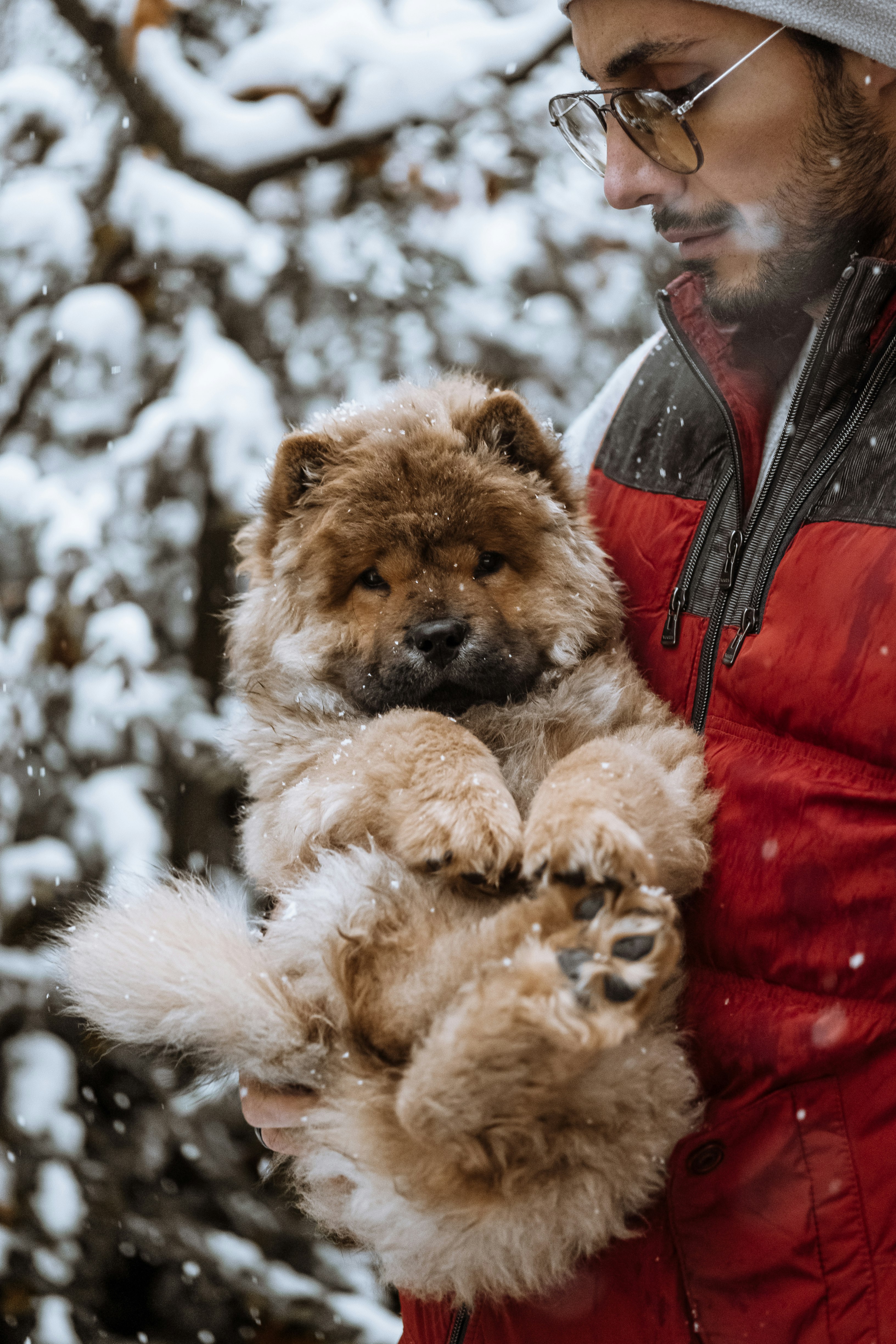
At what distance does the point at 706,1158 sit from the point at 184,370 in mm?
2787

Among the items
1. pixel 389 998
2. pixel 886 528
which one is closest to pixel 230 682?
pixel 389 998

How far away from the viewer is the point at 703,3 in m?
1.71

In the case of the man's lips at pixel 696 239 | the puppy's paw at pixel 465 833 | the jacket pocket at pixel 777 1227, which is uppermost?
the man's lips at pixel 696 239

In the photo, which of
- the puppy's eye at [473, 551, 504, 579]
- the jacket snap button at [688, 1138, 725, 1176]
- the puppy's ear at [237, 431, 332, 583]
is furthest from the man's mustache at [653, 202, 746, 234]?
the jacket snap button at [688, 1138, 725, 1176]

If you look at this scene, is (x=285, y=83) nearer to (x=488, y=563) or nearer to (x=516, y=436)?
(x=516, y=436)

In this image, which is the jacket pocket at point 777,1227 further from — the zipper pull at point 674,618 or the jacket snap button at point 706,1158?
the zipper pull at point 674,618

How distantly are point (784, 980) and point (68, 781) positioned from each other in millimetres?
2430

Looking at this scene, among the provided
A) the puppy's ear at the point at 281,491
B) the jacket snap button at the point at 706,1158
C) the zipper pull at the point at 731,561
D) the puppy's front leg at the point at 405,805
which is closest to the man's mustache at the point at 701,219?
the zipper pull at the point at 731,561

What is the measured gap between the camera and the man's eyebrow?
174 cm

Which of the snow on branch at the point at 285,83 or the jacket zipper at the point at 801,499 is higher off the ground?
the snow on branch at the point at 285,83

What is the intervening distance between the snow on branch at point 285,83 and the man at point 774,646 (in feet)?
5.32

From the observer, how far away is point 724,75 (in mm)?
1728

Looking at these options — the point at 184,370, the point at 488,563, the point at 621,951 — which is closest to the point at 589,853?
the point at 621,951

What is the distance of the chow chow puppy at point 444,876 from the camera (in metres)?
1.37
